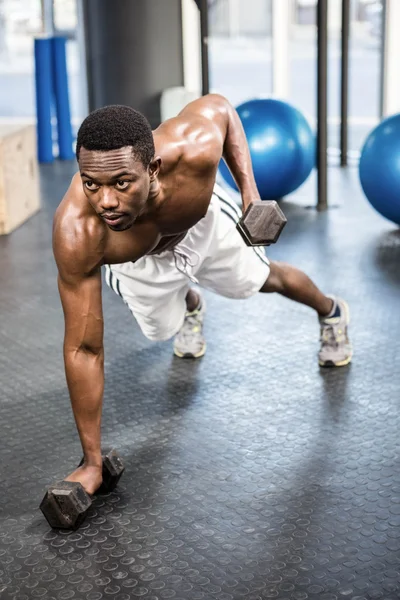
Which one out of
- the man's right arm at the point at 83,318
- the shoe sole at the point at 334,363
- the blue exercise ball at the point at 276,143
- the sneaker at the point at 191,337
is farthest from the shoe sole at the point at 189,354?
the blue exercise ball at the point at 276,143

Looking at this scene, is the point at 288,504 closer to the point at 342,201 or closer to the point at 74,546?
the point at 74,546

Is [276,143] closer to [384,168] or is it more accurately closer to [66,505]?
[384,168]

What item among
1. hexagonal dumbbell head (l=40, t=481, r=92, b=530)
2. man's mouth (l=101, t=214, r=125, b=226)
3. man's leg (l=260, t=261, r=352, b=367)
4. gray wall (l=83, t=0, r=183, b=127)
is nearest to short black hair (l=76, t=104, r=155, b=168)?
man's mouth (l=101, t=214, r=125, b=226)

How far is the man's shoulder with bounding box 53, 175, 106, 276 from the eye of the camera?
1683 millimetres

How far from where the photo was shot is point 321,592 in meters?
1.56

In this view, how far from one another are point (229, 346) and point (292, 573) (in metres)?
1.23

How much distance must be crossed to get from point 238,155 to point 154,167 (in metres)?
0.31

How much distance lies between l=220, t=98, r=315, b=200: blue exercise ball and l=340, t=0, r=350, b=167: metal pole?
67cm

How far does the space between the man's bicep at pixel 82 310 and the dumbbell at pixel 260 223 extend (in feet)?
1.04

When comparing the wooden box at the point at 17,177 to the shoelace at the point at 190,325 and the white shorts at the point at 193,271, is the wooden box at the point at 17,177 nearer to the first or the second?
the shoelace at the point at 190,325

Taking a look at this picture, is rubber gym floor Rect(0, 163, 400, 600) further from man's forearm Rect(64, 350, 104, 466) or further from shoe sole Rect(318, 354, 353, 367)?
man's forearm Rect(64, 350, 104, 466)

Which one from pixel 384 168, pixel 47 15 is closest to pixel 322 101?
pixel 384 168

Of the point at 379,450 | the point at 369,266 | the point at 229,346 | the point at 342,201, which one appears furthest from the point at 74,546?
the point at 342,201

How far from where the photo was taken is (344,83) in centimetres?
512
